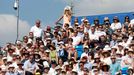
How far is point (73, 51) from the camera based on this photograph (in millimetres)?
27375

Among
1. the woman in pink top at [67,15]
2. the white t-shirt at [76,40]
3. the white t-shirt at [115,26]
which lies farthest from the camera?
the woman in pink top at [67,15]

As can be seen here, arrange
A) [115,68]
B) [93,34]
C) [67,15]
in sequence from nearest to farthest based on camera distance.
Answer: [115,68], [93,34], [67,15]

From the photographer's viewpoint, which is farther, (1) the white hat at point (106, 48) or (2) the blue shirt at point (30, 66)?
(2) the blue shirt at point (30, 66)

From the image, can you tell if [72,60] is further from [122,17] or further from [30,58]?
[122,17]

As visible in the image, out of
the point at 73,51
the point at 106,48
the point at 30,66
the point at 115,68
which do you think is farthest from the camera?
the point at 73,51

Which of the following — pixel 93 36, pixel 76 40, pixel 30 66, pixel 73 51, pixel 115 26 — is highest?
pixel 115 26

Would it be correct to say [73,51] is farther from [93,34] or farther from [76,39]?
[93,34]

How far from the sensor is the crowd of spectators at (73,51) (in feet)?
79.9

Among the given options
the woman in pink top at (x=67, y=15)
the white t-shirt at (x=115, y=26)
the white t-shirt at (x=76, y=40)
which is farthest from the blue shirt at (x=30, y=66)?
the woman in pink top at (x=67, y=15)

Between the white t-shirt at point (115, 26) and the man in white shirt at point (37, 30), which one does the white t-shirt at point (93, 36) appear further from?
the man in white shirt at point (37, 30)

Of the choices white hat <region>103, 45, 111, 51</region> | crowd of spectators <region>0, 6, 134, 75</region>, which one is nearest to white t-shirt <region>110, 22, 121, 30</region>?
crowd of spectators <region>0, 6, 134, 75</region>

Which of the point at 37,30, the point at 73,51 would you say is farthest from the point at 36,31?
the point at 73,51

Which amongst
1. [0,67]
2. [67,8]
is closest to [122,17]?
[67,8]

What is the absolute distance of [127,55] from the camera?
960 inches
